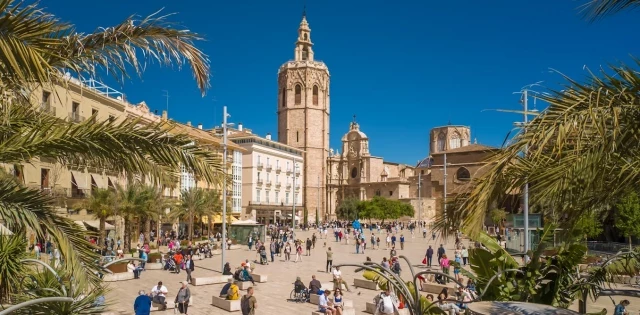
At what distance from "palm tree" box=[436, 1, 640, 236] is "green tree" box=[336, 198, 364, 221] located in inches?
2635

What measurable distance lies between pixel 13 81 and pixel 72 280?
1.76 meters

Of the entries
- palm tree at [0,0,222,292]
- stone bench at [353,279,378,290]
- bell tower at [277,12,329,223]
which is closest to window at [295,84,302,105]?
bell tower at [277,12,329,223]

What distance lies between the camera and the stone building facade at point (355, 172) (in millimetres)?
80250

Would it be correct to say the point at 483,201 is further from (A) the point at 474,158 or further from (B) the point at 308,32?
(B) the point at 308,32

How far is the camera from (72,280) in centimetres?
470

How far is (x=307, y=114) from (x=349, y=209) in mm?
19402

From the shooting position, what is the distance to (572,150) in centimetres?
418

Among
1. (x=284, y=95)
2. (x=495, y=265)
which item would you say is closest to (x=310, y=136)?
(x=284, y=95)

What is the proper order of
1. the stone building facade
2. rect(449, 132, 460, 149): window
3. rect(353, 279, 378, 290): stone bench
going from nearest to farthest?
rect(353, 279, 378, 290): stone bench, the stone building facade, rect(449, 132, 460, 149): window

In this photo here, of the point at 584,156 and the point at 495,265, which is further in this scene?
the point at 495,265

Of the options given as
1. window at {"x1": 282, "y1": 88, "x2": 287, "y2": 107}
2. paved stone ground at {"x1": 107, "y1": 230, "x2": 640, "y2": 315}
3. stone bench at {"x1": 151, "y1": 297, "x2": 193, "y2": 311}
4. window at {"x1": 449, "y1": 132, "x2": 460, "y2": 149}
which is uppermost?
window at {"x1": 282, "y1": 88, "x2": 287, "y2": 107}

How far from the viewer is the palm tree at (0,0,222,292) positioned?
401 cm

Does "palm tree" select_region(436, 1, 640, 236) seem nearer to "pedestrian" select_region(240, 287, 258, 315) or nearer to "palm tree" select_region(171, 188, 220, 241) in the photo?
"pedestrian" select_region(240, 287, 258, 315)

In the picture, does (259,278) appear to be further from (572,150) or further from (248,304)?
(572,150)
